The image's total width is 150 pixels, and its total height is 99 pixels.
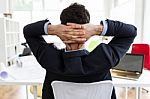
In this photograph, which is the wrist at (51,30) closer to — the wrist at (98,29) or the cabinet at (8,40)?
the wrist at (98,29)

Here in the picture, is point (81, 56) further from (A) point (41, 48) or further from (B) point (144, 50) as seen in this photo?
(B) point (144, 50)

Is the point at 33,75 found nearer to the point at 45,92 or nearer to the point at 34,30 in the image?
the point at 45,92

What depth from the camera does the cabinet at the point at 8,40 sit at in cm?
505

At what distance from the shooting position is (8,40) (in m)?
5.66

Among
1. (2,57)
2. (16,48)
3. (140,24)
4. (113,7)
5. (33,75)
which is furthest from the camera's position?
(113,7)

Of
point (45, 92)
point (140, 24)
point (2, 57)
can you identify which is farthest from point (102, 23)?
point (2, 57)

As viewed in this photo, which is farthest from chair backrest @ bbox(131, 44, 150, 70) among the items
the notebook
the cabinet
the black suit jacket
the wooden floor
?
the black suit jacket

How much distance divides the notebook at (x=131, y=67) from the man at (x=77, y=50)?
0.66 m

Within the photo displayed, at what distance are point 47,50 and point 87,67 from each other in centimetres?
21

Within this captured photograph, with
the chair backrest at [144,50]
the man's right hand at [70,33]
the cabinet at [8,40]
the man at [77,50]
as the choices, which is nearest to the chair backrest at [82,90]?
the man at [77,50]

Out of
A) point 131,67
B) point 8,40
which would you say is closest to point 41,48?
point 131,67

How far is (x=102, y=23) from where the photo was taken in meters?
1.02

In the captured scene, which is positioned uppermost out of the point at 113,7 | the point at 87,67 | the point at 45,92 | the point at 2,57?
the point at 113,7

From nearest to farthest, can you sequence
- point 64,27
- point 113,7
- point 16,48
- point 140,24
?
point 64,27
point 140,24
point 16,48
point 113,7
